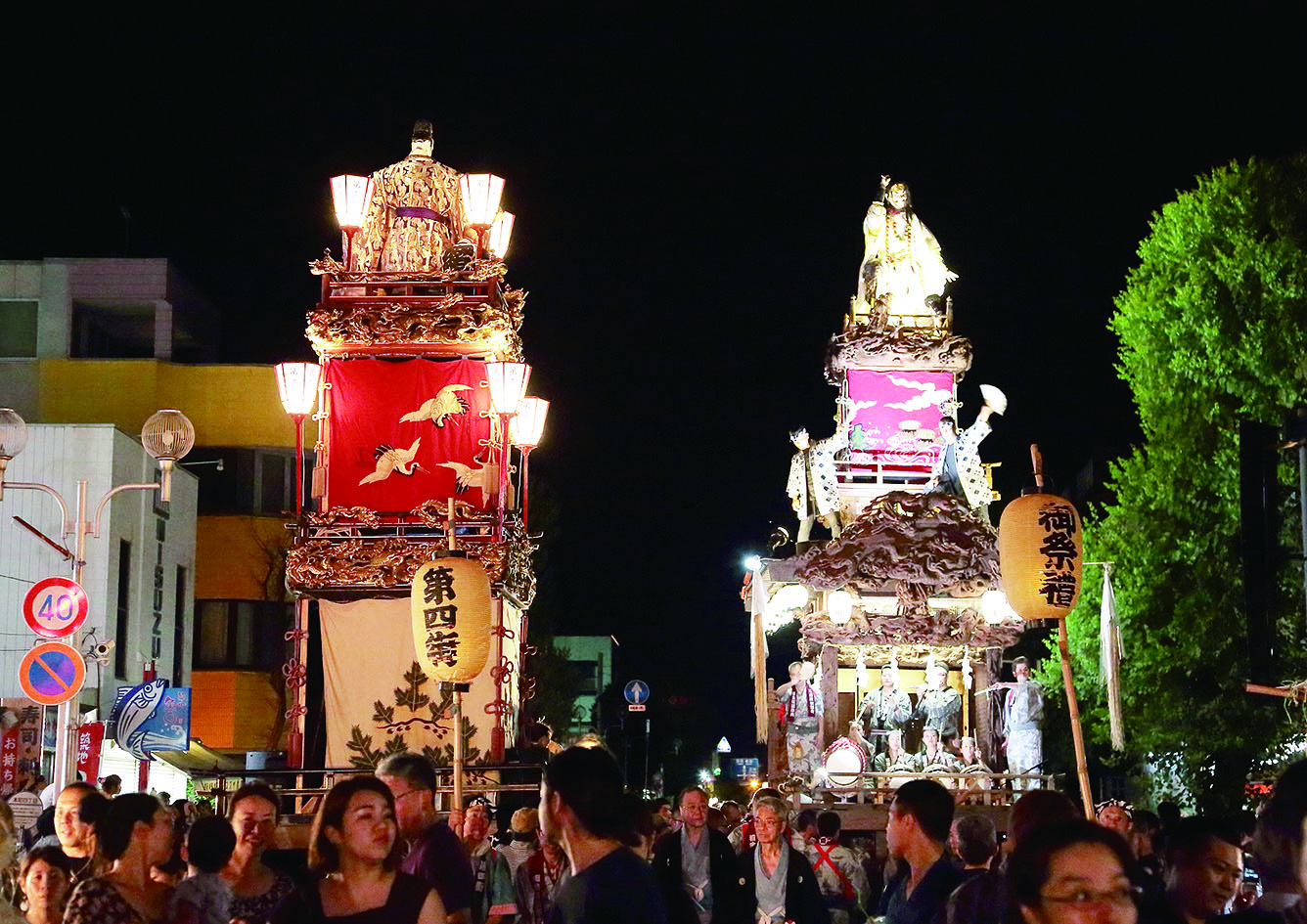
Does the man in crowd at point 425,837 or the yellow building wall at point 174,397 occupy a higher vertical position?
the yellow building wall at point 174,397

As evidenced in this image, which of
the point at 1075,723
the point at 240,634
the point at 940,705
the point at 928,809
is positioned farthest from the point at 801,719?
the point at 240,634

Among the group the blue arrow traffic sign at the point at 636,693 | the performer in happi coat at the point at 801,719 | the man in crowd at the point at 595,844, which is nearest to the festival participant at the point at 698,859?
the man in crowd at the point at 595,844

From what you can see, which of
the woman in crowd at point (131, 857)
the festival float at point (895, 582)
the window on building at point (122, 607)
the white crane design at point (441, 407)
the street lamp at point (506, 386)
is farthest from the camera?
the window on building at point (122, 607)

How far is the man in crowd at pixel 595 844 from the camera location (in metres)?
5.18

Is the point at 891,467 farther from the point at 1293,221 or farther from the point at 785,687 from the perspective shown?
the point at 1293,221

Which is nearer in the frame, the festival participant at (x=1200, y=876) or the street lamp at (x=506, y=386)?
the festival participant at (x=1200, y=876)

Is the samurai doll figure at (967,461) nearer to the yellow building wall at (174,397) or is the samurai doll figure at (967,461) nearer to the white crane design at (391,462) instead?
the white crane design at (391,462)

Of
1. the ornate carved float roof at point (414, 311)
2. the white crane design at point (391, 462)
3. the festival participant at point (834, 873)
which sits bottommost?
the festival participant at point (834, 873)

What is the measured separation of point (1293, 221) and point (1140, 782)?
1018 centimetres

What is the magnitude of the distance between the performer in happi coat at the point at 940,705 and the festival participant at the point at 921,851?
16.5 meters

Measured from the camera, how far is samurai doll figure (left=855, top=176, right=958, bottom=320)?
998 inches

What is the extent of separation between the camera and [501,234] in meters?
25.8

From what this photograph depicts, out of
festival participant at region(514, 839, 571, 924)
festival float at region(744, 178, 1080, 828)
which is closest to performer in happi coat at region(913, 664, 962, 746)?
festival float at region(744, 178, 1080, 828)

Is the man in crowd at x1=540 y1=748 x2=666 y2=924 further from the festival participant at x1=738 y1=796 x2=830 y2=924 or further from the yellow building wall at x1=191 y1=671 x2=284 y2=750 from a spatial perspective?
the yellow building wall at x1=191 y1=671 x2=284 y2=750
